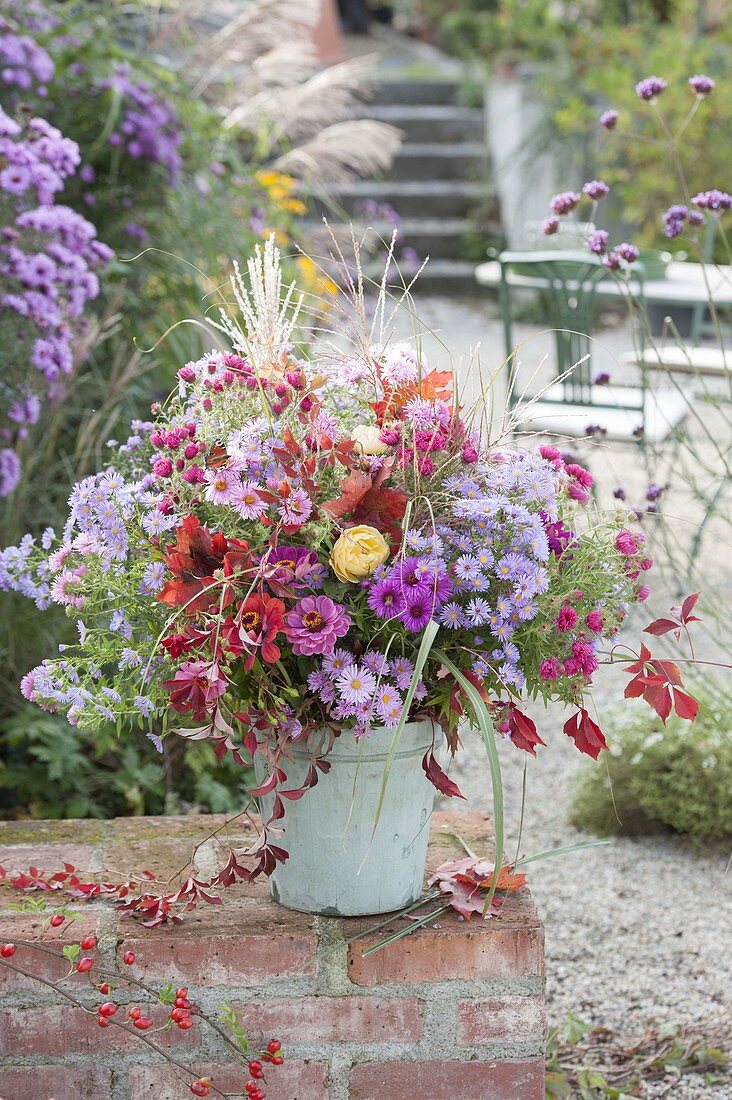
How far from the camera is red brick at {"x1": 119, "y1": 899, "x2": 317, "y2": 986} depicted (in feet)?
4.39

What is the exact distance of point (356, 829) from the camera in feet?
4.33

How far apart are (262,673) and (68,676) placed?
23 cm

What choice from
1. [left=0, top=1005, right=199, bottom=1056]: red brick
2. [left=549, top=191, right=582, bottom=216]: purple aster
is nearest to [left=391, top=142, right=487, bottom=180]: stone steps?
[left=549, top=191, right=582, bottom=216]: purple aster

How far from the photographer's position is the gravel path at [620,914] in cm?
197

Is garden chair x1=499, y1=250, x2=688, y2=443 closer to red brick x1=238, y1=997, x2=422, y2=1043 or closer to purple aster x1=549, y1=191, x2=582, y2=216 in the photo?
purple aster x1=549, y1=191, x2=582, y2=216

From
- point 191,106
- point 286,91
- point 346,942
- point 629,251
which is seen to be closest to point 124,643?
point 346,942

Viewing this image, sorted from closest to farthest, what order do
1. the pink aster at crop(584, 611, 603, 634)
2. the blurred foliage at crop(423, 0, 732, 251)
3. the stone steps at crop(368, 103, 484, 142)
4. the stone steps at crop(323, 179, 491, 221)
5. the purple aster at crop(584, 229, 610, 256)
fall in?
the pink aster at crop(584, 611, 603, 634), the purple aster at crop(584, 229, 610, 256), the blurred foliage at crop(423, 0, 732, 251), the stone steps at crop(323, 179, 491, 221), the stone steps at crop(368, 103, 484, 142)

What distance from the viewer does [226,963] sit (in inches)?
52.9

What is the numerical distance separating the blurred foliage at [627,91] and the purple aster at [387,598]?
6067mm

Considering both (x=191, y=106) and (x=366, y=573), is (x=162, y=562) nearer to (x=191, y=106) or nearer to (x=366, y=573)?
(x=366, y=573)

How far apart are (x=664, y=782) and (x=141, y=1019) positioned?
1478mm

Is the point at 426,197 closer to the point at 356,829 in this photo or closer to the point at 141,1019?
the point at 356,829

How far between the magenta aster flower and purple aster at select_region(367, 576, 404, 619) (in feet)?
0.10

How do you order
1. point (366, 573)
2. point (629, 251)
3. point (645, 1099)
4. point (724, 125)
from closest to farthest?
point (366, 573) < point (645, 1099) < point (629, 251) < point (724, 125)
